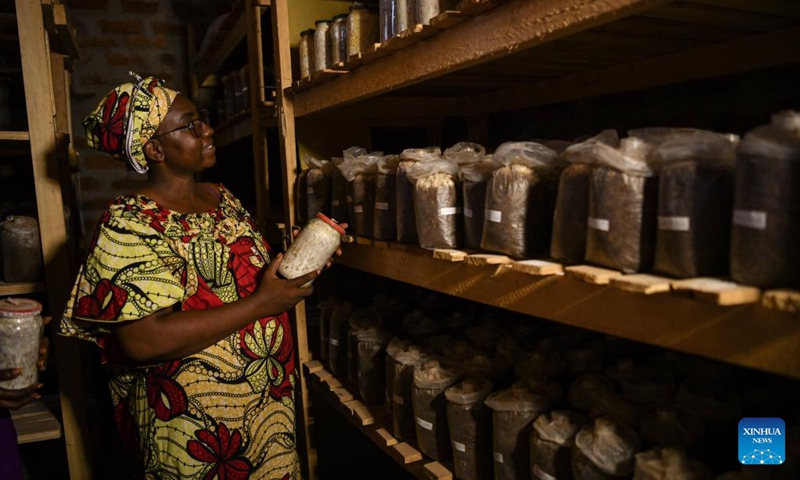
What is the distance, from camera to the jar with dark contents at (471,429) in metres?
1.57

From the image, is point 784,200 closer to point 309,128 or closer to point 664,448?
point 664,448

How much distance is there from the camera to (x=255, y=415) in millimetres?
2004

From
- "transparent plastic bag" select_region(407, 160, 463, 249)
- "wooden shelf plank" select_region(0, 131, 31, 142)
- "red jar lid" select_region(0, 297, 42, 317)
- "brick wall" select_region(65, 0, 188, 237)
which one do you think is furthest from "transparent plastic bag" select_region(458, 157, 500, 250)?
"brick wall" select_region(65, 0, 188, 237)

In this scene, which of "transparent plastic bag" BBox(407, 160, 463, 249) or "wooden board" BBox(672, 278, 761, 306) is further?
"transparent plastic bag" BBox(407, 160, 463, 249)

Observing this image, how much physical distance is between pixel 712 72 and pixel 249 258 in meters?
1.52

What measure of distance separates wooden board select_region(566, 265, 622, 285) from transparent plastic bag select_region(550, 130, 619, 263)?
0.06m

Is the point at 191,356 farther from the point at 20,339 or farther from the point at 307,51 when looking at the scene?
the point at 307,51

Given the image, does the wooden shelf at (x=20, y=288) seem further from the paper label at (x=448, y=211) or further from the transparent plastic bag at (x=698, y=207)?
the transparent plastic bag at (x=698, y=207)

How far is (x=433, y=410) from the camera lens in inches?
67.7

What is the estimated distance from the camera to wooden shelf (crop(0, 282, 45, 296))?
2354mm

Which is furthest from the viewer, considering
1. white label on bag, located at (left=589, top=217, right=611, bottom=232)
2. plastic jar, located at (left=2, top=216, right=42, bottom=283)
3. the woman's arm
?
plastic jar, located at (left=2, top=216, right=42, bottom=283)

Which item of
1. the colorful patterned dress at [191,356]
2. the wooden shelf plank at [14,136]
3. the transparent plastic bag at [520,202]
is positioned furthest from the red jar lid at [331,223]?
the wooden shelf plank at [14,136]

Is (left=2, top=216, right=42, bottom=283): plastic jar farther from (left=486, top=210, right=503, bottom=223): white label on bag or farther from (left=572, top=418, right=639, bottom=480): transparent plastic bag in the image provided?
(left=572, top=418, right=639, bottom=480): transparent plastic bag

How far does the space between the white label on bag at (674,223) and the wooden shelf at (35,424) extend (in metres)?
2.49
